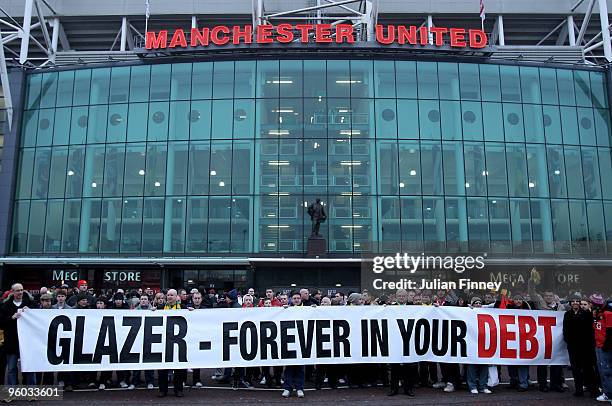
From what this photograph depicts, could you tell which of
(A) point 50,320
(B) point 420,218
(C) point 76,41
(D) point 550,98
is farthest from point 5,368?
(C) point 76,41

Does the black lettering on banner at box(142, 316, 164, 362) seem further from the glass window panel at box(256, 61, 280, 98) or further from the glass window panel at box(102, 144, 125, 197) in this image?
the glass window panel at box(256, 61, 280, 98)

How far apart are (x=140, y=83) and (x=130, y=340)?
26.5 meters

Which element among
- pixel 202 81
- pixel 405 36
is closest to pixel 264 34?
pixel 202 81

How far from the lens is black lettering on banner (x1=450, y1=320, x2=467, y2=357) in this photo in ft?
34.9

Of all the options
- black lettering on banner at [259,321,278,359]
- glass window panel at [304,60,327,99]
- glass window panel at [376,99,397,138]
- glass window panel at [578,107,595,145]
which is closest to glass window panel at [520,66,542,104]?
glass window panel at [578,107,595,145]

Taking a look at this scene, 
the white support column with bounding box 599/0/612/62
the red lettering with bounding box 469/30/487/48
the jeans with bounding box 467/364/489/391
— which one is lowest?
the jeans with bounding box 467/364/489/391

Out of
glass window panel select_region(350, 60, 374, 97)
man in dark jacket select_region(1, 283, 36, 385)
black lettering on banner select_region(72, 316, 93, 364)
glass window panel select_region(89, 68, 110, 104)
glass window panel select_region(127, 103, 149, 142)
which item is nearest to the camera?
man in dark jacket select_region(1, 283, 36, 385)

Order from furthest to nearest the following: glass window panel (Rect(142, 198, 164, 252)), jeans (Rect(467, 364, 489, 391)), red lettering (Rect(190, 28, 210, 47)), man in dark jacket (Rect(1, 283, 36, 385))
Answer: red lettering (Rect(190, 28, 210, 47)) < glass window panel (Rect(142, 198, 164, 252)) < jeans (Rect(467, 364, 489, 391)) < man in dark jacket (Rect(1, 283, 36, 385))

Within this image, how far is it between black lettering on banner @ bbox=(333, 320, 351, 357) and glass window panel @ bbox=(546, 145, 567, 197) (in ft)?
85.6

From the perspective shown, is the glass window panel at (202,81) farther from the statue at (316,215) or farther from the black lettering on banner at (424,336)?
the black lettering on banner at (424,336)

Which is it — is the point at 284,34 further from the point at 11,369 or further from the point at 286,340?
the point at 11,369

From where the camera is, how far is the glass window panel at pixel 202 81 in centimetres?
3309

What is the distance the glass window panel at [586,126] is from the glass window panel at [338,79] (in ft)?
48.8

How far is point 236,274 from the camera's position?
104 ft
